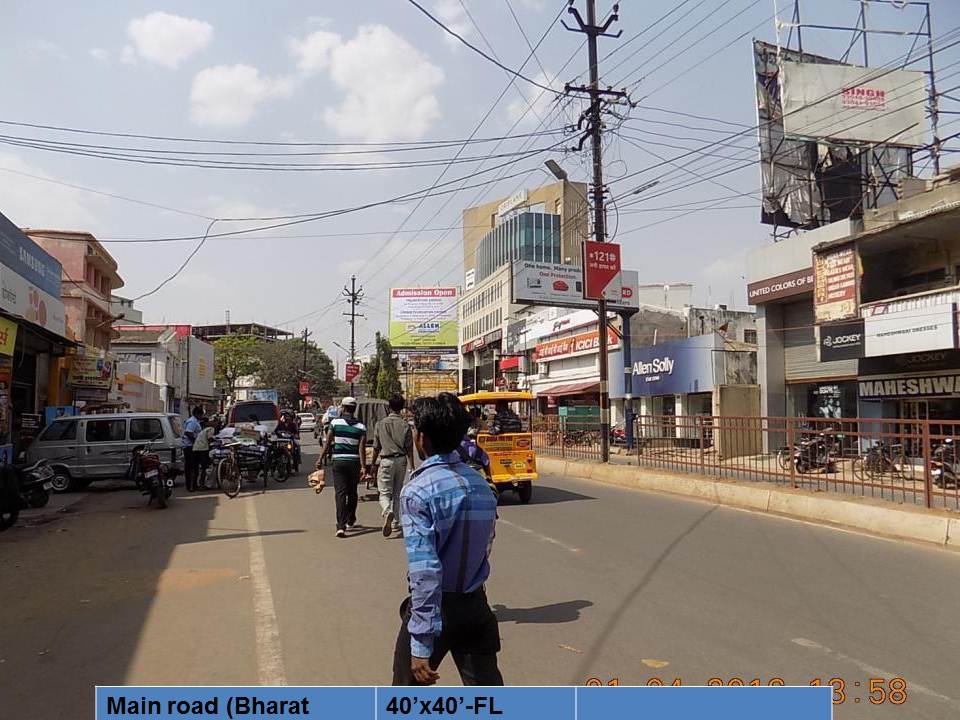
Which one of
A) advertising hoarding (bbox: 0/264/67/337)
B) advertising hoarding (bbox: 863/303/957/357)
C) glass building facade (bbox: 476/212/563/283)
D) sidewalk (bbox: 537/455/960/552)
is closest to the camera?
sidewalk (bbox: 537/455/960/552)

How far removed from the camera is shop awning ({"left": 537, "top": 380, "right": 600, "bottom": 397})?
39312mm

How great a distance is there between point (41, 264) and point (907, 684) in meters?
25.0

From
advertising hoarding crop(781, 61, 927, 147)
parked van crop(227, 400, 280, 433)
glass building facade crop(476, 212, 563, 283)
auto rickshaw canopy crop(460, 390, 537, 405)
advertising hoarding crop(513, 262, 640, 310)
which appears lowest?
parked van crop(227, 400, 280, 433)

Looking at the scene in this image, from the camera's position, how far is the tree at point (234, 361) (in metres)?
74.9

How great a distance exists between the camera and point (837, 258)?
19891 millimetres

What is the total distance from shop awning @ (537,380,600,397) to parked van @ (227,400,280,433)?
19252 mm

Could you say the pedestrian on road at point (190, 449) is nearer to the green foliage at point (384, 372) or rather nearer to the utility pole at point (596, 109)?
the utility pole at point (596, 109)

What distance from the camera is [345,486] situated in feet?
29.7

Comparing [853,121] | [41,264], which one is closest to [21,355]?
[41,264]

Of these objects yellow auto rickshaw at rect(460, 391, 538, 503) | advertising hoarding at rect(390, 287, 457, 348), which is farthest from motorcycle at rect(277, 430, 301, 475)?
advertising hoarding at rect(390, 287, 457, 348)

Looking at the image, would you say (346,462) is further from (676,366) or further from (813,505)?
(676,366)

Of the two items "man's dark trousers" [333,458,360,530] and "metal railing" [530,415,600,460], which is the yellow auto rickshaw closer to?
"man's dark trousers" [333,458,360,530]

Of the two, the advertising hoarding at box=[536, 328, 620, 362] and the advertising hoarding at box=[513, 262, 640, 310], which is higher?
the advertising hoarding at box=[513, 262, 640, 310]
